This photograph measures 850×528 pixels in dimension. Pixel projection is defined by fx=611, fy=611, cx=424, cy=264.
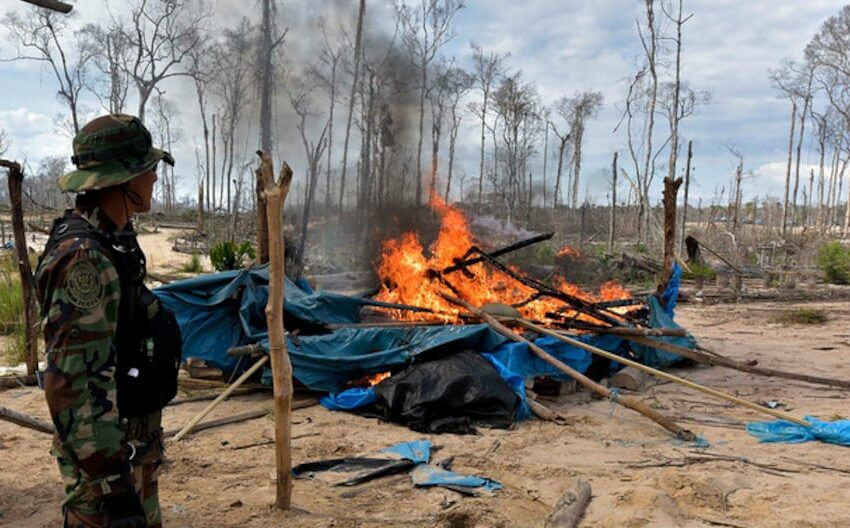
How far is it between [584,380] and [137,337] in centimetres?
448

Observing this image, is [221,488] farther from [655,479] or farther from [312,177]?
[312,177]

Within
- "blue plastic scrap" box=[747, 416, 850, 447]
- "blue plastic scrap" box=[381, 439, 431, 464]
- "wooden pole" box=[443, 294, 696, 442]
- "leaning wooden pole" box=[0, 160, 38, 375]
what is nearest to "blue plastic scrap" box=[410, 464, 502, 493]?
"blue plastic scrap" box=[381, 439, 431, 464]

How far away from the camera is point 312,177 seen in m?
14.3

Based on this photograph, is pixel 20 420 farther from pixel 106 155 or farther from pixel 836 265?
pixel 836 265

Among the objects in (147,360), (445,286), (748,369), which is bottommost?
(748,369)

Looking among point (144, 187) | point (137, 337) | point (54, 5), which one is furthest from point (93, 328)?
point (54, 5)

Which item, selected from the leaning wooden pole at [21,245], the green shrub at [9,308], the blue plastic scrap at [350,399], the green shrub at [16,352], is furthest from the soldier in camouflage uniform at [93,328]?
the green shrub at [9,308]

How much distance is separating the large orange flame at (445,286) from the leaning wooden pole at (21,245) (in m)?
4.25

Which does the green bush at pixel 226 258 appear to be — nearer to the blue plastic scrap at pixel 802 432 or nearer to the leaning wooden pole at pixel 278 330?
the leaning wooden pole at pixel 278 330

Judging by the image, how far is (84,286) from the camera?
72.7 inches

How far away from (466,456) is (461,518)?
115cm

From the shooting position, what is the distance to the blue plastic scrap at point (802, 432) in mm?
5281

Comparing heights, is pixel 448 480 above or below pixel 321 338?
below

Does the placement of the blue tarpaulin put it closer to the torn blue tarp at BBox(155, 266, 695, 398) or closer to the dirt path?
the torn blue tarp at BBox(155, 266, 695, 398)
